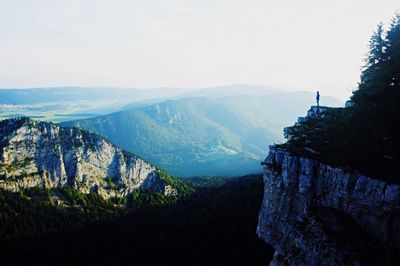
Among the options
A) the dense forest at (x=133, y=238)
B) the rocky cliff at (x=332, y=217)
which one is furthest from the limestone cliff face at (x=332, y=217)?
the dense forest at (x=133, y=238)

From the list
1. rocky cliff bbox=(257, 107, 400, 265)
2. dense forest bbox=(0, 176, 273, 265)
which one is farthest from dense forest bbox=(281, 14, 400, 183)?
dense forest bbox=(0, 176, 273, 265)

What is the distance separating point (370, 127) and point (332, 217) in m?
21.3

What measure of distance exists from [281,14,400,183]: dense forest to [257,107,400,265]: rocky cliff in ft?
7.21

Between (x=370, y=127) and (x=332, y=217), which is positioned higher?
(x=370, y=127)

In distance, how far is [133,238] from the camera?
168375 mm

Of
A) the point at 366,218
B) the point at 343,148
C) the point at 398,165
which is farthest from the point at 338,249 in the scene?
the point at 343,148

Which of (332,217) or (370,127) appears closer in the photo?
(332,217)

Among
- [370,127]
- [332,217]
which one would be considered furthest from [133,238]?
[332,217]

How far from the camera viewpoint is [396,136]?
52.7 metres

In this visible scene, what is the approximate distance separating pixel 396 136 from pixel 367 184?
562 inches

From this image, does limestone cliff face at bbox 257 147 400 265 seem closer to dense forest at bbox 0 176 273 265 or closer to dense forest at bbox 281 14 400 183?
dense forest at bbox 281 14 400 183

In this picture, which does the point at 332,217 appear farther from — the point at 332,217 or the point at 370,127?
the point at 370,127

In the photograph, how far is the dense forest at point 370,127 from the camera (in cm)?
4900

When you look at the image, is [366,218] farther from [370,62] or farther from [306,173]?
[370,62]
